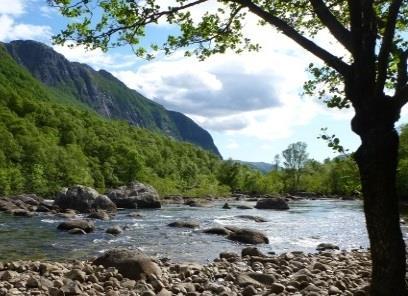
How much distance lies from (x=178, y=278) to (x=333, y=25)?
9618 millimetres

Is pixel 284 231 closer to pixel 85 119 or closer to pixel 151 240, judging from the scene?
pixel 151 240

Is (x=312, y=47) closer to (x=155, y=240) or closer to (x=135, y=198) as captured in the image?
(x=155, y=240)

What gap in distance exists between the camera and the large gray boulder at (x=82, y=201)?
182 ft

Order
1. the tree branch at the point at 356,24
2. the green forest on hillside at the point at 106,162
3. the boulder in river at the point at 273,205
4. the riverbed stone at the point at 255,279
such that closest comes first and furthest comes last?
the tree branch at the point at 356,24 < the riverbed stone at the point at 255,279 < the boulder in river at the point at 273,205 < the green forest on hillside at the point at 106,162

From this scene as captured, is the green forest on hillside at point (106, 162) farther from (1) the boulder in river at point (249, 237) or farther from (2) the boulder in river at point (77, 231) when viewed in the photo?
(2) the boulder in river at point (77, 231)

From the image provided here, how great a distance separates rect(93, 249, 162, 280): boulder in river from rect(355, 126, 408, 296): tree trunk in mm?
8104

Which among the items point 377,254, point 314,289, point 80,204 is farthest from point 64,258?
point 80,204

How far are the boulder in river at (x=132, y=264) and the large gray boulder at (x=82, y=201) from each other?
128 ft

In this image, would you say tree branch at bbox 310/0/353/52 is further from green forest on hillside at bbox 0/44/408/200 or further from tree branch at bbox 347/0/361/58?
green forest on hillside at bbox 0/44/408/200

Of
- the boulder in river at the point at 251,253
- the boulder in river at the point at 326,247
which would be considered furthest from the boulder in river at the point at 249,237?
the boulder in river at the point at 251,253

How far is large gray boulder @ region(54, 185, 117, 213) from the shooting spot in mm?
55397

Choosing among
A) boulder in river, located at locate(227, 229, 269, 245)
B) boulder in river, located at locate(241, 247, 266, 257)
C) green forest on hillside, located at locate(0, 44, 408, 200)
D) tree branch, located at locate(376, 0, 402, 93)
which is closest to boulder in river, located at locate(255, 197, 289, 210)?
green forest on hillside, located at locate(0, 44, 408, 200)

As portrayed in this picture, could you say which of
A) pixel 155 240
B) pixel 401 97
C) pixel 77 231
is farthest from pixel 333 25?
pixel 77 231

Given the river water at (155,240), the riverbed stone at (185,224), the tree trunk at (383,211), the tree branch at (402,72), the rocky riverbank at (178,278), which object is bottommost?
the river water at (155,240)
